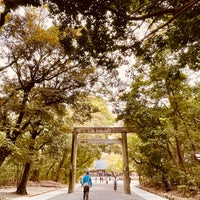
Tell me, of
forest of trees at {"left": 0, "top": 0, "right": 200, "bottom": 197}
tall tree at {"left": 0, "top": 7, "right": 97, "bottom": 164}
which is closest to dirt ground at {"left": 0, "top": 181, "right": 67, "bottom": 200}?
forest of trees at {"left": 0, "top": 0, "right": 200, "bottom": 197}

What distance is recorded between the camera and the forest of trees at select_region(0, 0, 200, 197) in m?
6.03

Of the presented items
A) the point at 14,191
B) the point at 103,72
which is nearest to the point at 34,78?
the point at 103,72

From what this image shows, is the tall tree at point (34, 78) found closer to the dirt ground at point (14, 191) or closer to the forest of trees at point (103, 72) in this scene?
the forest of trees at point (103, 72)

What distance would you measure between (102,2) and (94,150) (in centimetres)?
2352

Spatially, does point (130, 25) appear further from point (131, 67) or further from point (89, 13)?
point (131, 67)

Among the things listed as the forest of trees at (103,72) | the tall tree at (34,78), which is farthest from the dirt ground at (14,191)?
the tall tree at (34,78)

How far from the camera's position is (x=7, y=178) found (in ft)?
83.0

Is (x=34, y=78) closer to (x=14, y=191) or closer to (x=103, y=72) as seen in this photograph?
(x=103, y=72)

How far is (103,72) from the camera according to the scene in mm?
11953

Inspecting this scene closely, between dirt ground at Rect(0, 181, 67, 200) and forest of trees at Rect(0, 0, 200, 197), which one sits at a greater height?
forest of trees at Rect(0, 0, 200, 197)

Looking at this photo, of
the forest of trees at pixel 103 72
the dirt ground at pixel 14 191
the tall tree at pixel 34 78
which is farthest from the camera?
the dirt ground at pixel 14 191

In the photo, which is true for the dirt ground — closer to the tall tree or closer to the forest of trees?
the forest of trees

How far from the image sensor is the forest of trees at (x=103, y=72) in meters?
6.03

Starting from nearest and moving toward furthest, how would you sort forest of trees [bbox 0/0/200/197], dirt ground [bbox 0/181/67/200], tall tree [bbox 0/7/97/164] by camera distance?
forest of trees [bbox 0/0/200/197], tall tree [bbox 0/7/97/164], dirt ground [bbox 0/181/67/200]
